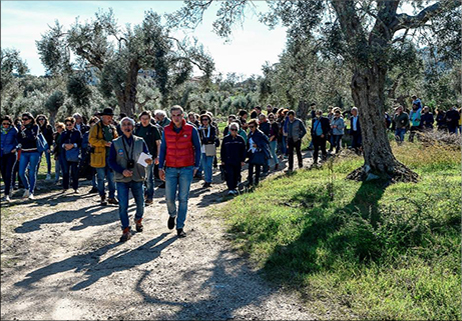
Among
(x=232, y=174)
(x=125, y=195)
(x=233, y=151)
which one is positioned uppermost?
(x=233, y=151)

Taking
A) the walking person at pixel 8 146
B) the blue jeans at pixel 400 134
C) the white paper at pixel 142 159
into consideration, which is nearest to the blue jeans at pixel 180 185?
the white paper at pixel 142 159

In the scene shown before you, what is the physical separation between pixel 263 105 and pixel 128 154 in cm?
3849

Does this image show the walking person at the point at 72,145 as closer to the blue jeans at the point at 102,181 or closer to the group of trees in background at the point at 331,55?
the blue jeans at the point at 102,181

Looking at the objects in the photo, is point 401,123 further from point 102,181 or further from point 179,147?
point 179,147

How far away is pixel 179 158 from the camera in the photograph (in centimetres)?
683

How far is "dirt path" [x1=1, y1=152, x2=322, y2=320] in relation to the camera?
366 centimetres

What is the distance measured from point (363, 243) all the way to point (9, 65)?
24.0 m

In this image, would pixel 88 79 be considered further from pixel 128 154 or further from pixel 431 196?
pixel 431 196

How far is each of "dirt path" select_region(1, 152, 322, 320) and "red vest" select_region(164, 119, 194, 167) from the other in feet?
4.02

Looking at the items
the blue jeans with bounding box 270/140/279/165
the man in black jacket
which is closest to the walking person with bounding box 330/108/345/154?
the man in black jacket

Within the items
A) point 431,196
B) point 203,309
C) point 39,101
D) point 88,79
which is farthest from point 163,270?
point 39,101

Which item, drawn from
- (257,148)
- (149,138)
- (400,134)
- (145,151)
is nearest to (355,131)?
(400,134)

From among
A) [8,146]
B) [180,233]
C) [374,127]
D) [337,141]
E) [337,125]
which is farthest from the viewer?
[337,141]

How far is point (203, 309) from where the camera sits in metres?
4.46
